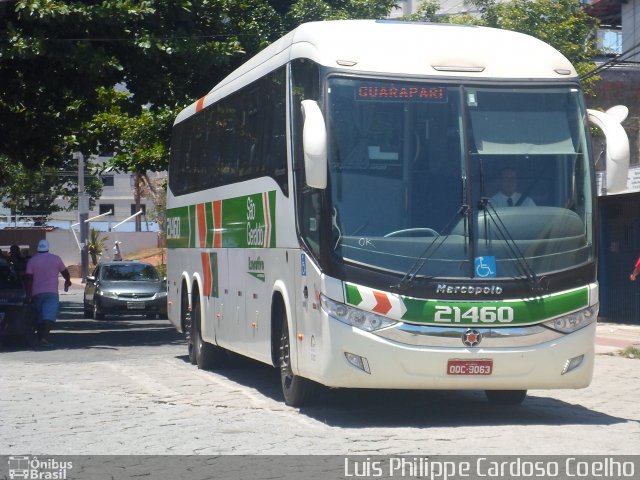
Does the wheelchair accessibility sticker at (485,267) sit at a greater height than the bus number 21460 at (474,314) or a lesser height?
greater

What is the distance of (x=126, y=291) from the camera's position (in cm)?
2978

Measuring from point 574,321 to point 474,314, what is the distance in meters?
0.99

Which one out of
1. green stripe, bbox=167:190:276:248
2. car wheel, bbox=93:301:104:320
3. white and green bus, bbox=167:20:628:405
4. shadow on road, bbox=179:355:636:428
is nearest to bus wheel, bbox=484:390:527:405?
shadow on road, bbox=179:355:636:428

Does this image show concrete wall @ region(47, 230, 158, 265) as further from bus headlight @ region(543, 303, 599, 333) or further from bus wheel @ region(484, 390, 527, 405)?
bus headlight @ region(543, 303, 599, 333)

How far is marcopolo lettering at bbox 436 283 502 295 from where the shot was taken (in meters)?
10.1

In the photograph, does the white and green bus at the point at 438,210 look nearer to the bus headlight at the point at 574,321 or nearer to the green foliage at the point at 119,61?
the bus headlight at the point at 574,321

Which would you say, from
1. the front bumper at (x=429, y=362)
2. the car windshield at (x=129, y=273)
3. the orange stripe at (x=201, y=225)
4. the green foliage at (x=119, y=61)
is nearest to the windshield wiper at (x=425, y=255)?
the front bumper at (x=429, y=362)

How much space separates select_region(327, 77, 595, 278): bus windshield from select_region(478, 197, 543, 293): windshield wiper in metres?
0.01

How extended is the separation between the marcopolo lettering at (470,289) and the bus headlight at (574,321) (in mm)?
572

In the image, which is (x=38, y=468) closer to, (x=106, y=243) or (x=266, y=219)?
(x=266, y=219)

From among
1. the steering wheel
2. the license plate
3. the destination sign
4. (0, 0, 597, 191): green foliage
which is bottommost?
the license plate

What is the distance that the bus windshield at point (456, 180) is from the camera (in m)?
10.2

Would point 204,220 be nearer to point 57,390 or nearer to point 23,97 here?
point 57,390

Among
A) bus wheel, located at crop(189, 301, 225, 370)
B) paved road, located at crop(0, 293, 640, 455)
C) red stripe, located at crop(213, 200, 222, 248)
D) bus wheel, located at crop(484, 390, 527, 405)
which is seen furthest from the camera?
bus wheel, located at crop(189, 301, 225, 370)
